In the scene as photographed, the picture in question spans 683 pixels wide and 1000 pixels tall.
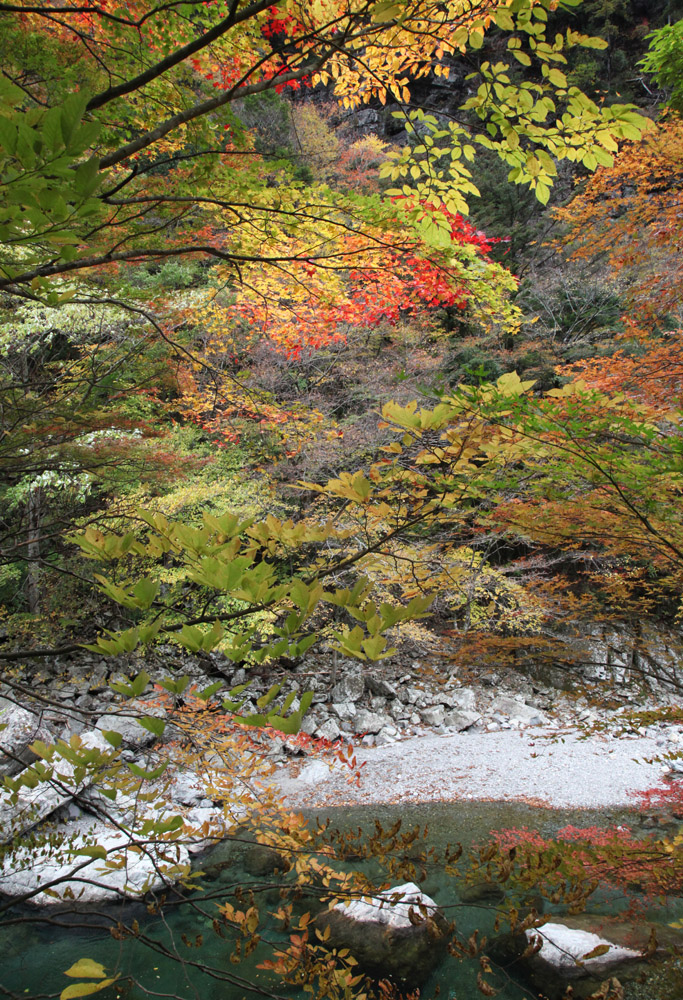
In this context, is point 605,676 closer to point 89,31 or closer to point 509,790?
point 509,790

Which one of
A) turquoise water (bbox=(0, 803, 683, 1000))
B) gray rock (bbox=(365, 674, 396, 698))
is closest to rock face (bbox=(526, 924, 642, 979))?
turquoise water (bbox=(0, 803, 683, 1000))

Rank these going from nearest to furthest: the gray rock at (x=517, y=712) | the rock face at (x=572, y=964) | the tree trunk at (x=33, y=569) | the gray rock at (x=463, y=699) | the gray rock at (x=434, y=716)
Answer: the rock face at (x=572, y=964) → the tree trunk at (x=33, y=569) → the gray rock at (x=434, y=716) → the gray rock at (x=517, y=712) → the gray rock at (x=463, y=699)

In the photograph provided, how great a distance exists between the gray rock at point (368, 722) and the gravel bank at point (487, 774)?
45 centimetres

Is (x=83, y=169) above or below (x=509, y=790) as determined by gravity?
above

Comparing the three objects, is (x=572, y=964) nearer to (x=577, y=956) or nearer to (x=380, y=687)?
(x=577, y=956)

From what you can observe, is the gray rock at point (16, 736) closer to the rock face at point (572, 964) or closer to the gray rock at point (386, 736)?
the rock face at point (572, 964)

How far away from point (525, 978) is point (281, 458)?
299 inches

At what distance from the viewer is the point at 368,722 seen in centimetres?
830

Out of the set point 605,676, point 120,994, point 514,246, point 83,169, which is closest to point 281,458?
point 605,676

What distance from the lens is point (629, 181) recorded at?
16.9 ft

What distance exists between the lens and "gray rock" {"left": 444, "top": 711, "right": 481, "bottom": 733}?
8.51 metres

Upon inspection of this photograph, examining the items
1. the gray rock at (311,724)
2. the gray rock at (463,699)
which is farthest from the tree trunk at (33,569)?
the gray rock at (463,699)

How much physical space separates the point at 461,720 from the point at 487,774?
68.6 inches

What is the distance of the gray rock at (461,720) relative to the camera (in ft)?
27.9
